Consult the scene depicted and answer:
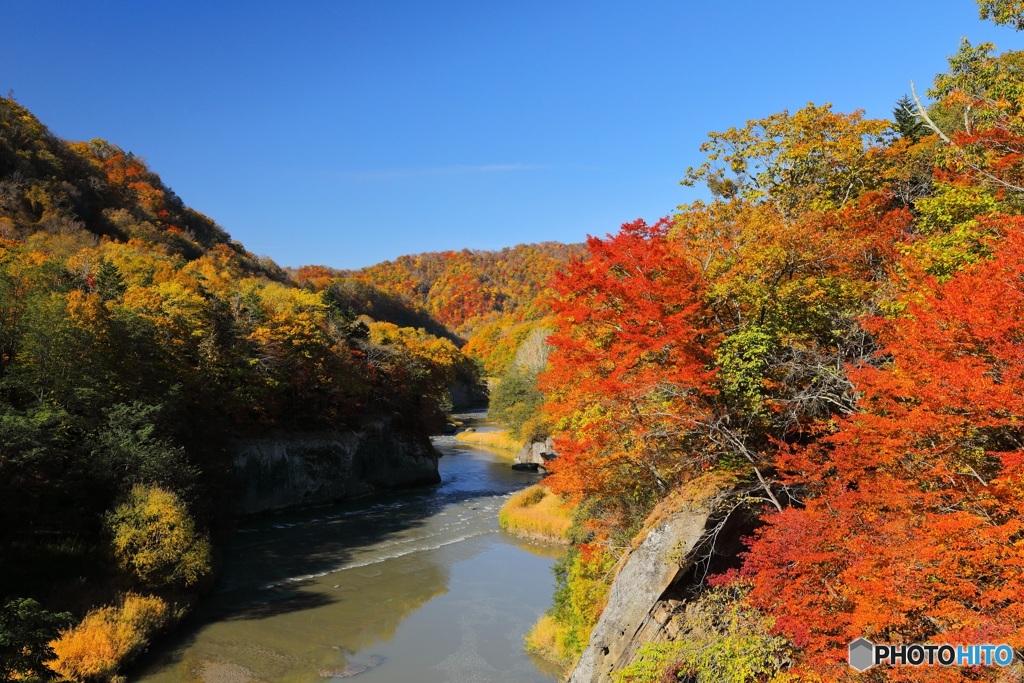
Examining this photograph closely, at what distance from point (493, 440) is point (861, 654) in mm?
64544

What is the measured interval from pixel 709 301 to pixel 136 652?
67.9 feet

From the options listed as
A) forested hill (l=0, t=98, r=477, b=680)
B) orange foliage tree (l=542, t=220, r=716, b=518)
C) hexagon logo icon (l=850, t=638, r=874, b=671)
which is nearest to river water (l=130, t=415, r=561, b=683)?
forested hill (l=0, t=98, r=477, b=680)

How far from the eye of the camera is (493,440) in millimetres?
74688

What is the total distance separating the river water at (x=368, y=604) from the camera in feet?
63.0

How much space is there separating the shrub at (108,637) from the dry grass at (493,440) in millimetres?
47424

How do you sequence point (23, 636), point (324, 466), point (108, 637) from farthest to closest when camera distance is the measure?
point (324, 466), point (108, 637), point (23, 636)

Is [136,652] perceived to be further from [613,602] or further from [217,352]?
[217,352]

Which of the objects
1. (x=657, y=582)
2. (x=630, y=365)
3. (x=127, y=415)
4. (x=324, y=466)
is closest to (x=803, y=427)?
(x=630, y=365)

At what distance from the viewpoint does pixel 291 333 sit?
44250mm

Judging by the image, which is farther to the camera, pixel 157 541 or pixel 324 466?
pixel 324 466

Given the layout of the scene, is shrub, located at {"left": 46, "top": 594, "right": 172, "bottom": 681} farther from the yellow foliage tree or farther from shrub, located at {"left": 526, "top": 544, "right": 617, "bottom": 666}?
shrub, located at {"left": 526, "top": 544, "right": 617, "bottom": 666}

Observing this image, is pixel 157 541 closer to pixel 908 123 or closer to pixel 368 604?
pixel 368 604

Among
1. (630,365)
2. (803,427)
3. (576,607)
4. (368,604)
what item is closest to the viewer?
(803,427)

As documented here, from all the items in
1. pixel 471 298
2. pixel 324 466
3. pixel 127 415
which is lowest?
pixel 324 466
